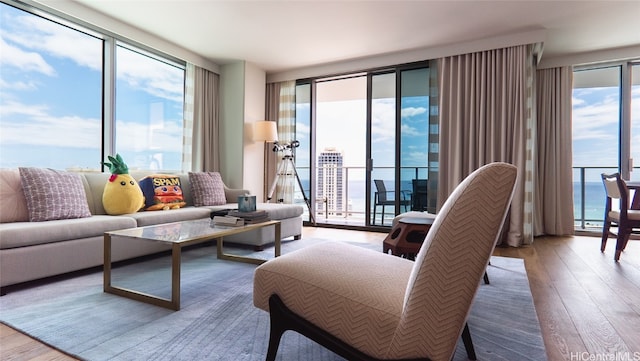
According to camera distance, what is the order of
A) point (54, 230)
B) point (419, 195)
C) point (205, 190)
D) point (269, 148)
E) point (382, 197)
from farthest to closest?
1. point (269, 148)
2. point (382, 197)
3. point (419, 195)
4. point (205, 190)
5. point (54, 230)

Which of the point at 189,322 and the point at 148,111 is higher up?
the point at 148,111

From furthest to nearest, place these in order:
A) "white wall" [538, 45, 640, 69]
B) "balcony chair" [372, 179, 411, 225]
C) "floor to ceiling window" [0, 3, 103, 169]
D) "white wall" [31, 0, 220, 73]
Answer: "balcony chair" [372, 179, 411, 225] < "white wall" [538, 45, 640, 69] < "white wall" [31, 0, 220, 73] < "floor to ceiling window" [0, 3, 103, 169]

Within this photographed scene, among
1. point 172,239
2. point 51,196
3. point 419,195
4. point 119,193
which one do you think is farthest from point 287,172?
point 172,239

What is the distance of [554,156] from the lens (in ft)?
14.9

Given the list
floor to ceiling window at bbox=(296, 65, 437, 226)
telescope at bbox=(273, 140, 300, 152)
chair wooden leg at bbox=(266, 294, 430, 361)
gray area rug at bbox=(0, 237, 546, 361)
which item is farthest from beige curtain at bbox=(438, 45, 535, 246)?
chair wooden leg at bbox=(266, 294, 430, 361)

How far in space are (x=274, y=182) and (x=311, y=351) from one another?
383cm

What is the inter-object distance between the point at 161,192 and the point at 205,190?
543 millimetres

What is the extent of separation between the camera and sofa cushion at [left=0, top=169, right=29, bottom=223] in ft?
7.91

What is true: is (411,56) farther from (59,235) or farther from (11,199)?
(11,199)

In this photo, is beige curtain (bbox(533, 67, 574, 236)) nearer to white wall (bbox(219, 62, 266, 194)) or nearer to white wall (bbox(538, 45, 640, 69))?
white wall (bbox(538, 45, 640, 69))

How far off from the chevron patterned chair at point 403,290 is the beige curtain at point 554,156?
4.23 metres

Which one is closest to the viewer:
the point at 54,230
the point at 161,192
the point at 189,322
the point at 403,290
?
the point at 403,290

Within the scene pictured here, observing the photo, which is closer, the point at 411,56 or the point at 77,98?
the point at 77,98

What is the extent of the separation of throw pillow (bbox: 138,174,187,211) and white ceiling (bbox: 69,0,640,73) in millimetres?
1761
